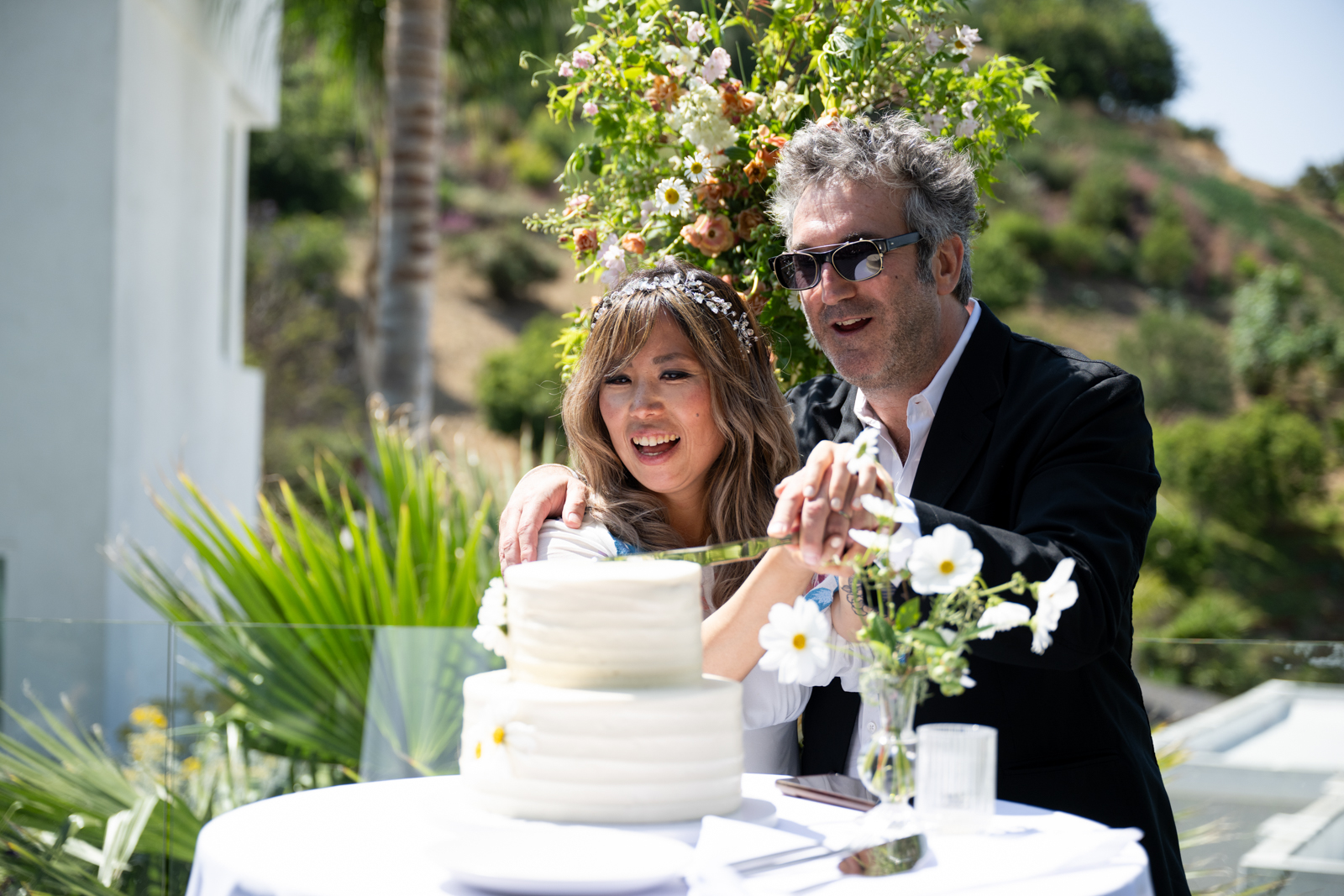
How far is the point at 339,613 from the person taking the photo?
12.6 feet

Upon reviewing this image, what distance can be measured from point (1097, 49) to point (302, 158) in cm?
2149

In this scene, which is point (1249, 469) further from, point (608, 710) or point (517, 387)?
point (608, 710)

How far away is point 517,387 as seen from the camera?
72.3ft

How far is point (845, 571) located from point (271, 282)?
68.0 feet

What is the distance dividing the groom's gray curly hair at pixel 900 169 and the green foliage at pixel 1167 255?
25434 millimetres

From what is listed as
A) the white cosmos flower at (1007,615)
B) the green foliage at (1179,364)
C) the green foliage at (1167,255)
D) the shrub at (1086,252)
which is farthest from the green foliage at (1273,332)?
the white cosmos flower at (1007,615)

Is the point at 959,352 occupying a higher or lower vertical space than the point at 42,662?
higher

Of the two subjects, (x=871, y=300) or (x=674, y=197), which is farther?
(x=674, y=197)

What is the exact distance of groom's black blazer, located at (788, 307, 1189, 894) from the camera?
184 cm

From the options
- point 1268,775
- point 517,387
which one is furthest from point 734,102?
point 517,387

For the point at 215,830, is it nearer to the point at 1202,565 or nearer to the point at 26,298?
the point at 26,298

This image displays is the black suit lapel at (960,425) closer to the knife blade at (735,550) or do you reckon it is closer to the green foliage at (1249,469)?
the knife blade at (735,550)

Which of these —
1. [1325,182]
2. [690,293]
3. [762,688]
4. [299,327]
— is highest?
[1325,182]

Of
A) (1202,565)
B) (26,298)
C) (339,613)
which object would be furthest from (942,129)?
(1202,565)
